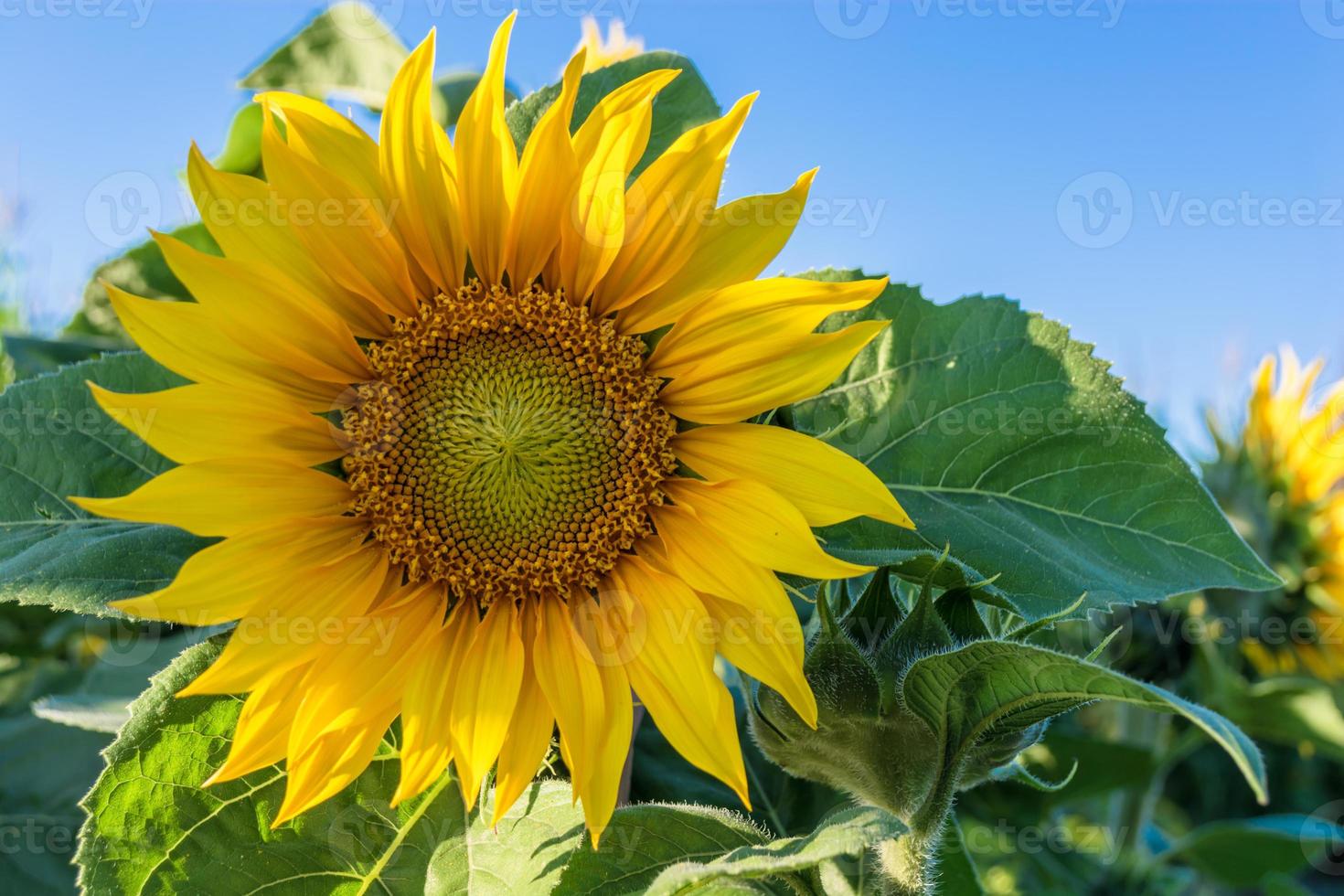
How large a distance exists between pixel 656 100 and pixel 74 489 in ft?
1.95

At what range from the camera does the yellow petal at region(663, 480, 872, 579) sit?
0.70 meters

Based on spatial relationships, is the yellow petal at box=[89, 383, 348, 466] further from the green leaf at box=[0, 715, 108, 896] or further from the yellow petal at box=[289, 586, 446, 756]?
the green leaf at box=[0, 715, 108, 896]

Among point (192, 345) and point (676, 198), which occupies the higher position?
point (676, 198)

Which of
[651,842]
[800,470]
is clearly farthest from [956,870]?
[800,470]

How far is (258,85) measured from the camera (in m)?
1.47

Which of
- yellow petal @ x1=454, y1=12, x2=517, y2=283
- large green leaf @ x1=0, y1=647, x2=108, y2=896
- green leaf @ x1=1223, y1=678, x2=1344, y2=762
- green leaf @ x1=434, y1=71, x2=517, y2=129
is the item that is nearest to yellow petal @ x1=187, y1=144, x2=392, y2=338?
yellow petal @ x1=454, y1=12, x2=517, y2=283

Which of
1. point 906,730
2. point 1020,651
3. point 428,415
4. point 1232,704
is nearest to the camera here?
point 1020,651

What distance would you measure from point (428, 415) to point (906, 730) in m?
0.43

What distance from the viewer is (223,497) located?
749mm

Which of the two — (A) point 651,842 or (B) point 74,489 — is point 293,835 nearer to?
(A) point 651,842

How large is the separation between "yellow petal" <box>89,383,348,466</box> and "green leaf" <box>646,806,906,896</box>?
0.41 metres

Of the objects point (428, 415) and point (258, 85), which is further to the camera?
point (258, 85)

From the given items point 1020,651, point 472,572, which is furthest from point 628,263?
point 1020,651

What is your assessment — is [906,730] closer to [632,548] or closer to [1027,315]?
[632,548]
